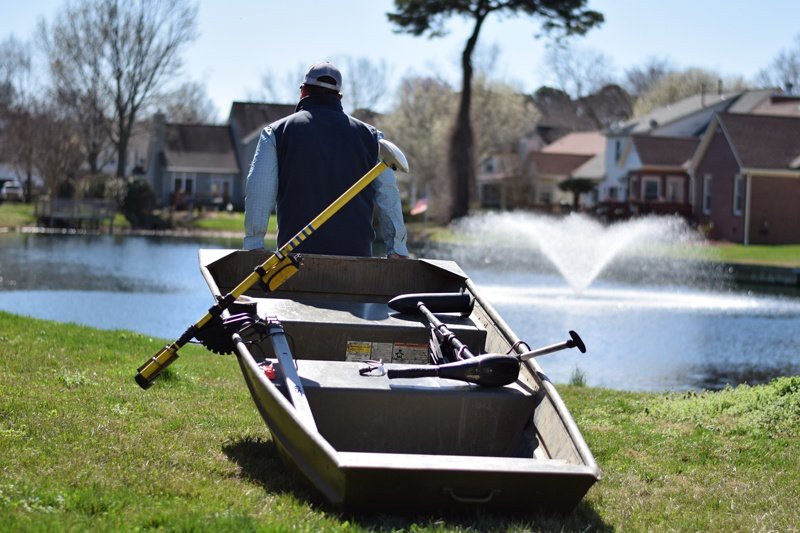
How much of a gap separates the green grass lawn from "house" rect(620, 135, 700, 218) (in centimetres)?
4636

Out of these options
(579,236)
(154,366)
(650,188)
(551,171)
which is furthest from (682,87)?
(154,366)

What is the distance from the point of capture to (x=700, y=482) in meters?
6.36

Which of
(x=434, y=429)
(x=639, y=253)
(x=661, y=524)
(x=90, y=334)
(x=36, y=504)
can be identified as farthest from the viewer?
(x=639, y=253)

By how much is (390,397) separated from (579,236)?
34.7 m

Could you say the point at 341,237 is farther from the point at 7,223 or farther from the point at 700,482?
the point at 7,223

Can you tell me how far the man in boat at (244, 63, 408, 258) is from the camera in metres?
7.37

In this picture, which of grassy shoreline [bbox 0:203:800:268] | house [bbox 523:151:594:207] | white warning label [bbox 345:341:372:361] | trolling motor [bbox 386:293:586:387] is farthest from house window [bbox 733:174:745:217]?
trolling motor [bbox 386:293:586:387]

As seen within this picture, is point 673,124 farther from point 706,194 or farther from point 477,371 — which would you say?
point 477,371

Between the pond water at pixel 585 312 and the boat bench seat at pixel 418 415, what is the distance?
6.77 m

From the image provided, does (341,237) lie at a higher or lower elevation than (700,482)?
higher

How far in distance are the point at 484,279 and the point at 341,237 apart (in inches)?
842

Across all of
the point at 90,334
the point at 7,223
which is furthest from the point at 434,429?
the point at 7,223

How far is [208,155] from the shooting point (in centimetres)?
7775

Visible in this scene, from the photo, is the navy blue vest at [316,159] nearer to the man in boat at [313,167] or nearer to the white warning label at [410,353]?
the man in boat at [313,167]
